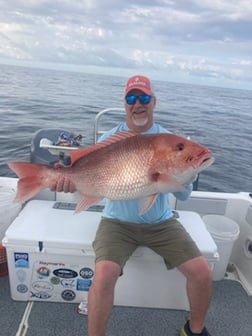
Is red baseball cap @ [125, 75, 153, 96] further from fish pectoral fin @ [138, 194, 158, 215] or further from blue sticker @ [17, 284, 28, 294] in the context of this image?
blue sticker @ [17, 284, 28, 294]

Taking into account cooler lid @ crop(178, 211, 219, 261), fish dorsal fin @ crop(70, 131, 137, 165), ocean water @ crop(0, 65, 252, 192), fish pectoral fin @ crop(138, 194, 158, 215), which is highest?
fish dorsal fin @ crop(70, 131, 137, 165)

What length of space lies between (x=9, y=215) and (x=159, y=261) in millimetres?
1438

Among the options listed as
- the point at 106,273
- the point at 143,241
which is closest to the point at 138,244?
the point at 143,241

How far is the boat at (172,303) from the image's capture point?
8.38ft

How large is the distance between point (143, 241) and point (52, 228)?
2.47 feet

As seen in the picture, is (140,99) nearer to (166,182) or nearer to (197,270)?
(166,182)

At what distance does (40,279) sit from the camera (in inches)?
106

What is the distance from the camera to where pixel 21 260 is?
2598 mm

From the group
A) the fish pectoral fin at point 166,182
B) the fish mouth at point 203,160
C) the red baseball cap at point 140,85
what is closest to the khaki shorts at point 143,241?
the fish pectoral fin at point 166,182

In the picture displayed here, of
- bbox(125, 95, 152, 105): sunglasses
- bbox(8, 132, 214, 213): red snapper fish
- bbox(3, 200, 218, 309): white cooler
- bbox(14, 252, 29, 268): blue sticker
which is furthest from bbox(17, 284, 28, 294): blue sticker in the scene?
bbox(125, 95, 152, 105): sunglasses

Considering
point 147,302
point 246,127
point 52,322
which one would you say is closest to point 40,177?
point 52,322

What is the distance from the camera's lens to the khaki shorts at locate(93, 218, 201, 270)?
2.32m

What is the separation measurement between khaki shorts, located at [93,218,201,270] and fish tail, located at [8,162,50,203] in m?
0.66

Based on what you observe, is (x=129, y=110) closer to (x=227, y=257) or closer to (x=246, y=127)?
(x=227, y=257)
